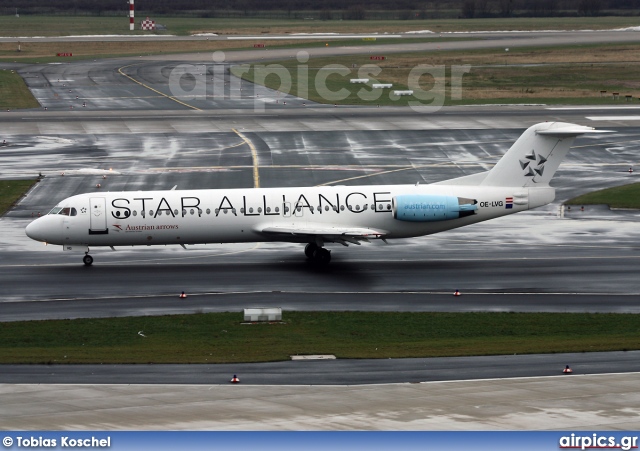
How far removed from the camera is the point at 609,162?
2739 inches

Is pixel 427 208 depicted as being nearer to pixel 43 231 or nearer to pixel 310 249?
pixel 310 249

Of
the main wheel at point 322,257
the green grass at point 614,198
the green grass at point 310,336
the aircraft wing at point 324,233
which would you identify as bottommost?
the green grass at point 310,336

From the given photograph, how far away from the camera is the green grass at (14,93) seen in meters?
98.7

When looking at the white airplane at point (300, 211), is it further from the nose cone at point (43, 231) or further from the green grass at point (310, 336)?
the green grass at point (310, 336)

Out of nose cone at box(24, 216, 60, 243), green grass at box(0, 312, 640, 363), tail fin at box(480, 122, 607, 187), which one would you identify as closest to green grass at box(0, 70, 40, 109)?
nose cone at box(24, 216, 60, 243)

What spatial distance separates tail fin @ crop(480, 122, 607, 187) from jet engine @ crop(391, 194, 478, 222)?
6.84ft

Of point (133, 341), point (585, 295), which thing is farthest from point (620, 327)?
point (133, 341)
